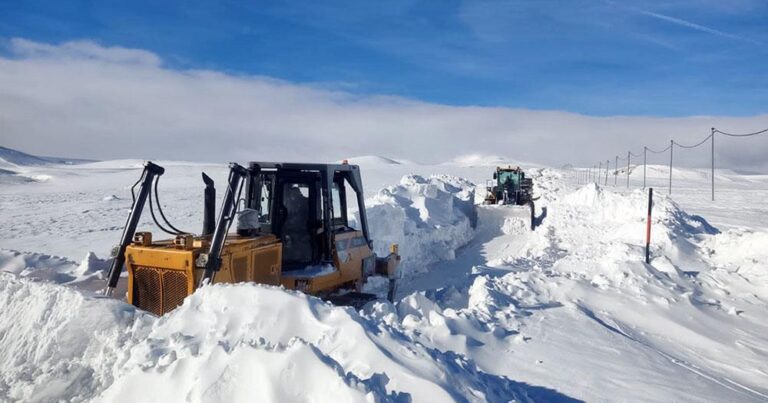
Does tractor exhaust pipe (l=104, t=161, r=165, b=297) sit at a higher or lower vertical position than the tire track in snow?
higher

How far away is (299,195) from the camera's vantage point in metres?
6.62

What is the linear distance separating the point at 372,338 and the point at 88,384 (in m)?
1.80

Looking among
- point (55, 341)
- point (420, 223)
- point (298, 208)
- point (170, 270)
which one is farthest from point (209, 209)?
point (420, 223)

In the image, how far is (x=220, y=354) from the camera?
10.2 ft

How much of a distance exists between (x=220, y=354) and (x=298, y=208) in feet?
11.8

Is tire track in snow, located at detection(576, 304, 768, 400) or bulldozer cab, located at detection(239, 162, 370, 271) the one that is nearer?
tire track in snow, located at detection(576, 304, 768, 400)

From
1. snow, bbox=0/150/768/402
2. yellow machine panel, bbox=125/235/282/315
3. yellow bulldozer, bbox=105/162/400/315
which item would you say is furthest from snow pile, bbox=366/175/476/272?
yellow machine panel, bbox=125/235/282/315

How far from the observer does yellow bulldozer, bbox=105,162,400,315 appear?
4.99m

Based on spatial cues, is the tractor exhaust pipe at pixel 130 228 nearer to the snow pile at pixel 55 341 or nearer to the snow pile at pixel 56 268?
the snow pile at pixel 55 341

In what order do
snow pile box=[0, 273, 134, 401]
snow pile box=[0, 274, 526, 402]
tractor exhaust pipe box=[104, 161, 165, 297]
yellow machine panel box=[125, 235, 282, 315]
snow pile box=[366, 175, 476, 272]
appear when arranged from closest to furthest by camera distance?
snow pile box=[0, 274, 526, 402], snow pile box=[0, 273, 134, 401], yellow machine panel box=[125, 235, 282, 315], tractor exhaust pipe box=[104, 161, 165, 297], snow pile box=[366, 175, 476, 272]

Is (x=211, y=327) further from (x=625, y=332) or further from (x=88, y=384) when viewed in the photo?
(x=625, y=332)

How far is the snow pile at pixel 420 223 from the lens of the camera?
13359mm

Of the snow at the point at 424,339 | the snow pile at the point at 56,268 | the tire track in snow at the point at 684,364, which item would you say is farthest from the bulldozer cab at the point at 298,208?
the tire track in snow at the point at 684,364

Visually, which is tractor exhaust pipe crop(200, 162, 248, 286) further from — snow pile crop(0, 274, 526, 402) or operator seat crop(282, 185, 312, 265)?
operator seat crop(282, 185, 312, 265)
